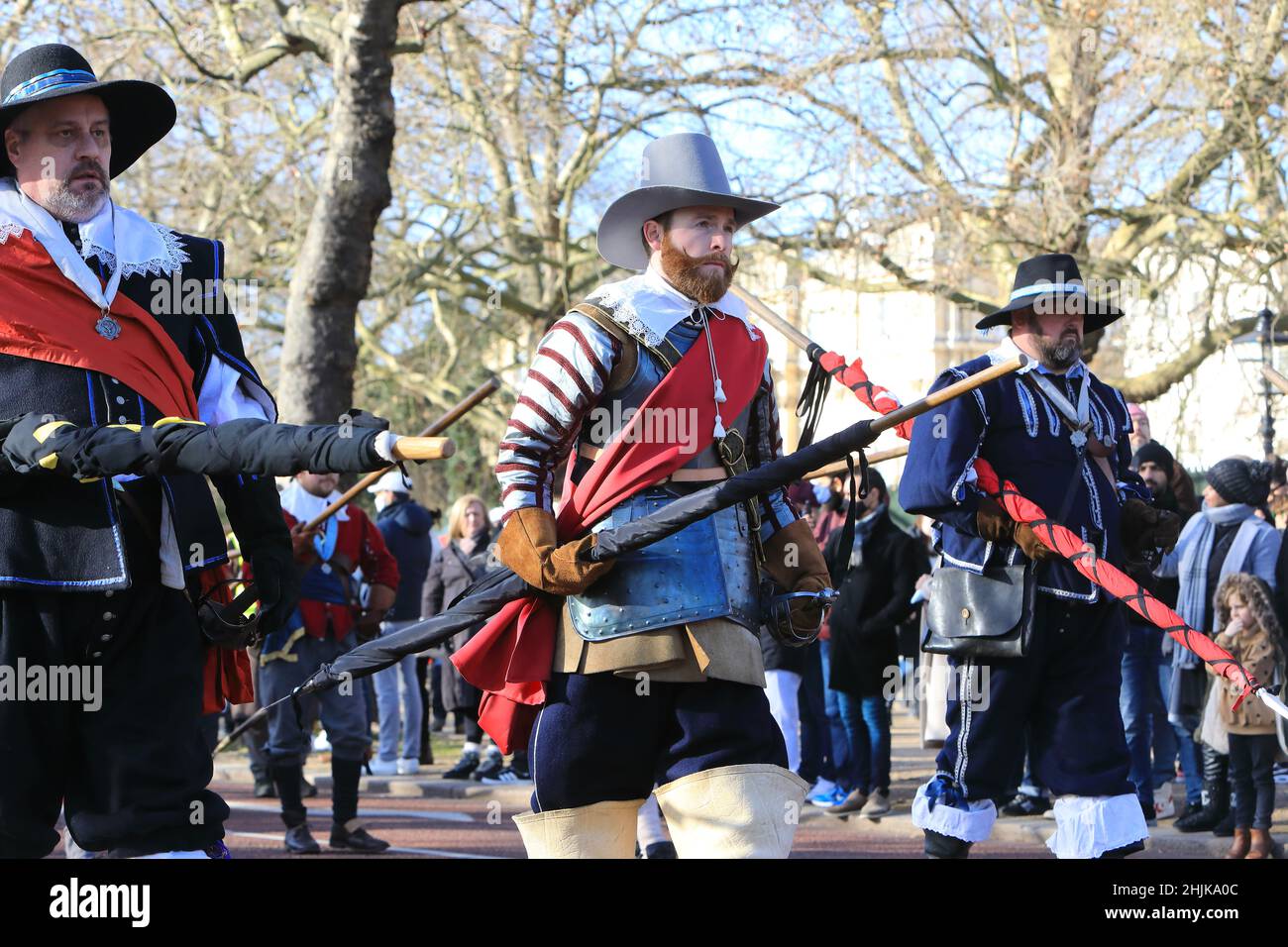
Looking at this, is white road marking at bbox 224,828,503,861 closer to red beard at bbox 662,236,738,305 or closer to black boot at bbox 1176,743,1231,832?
black boot at bbox 1176,743,1231,832

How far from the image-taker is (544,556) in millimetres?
4598

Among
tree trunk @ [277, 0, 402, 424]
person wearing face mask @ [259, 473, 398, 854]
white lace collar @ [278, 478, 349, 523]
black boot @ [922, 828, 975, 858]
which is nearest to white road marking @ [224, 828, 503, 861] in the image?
person wearing face mask @ [259, 473, 398, 854]

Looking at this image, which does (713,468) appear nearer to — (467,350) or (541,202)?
(541,202)

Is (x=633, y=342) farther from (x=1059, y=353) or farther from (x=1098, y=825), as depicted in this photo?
(x=1098, y=825)

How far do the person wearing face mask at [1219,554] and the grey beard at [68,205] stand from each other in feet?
20.7

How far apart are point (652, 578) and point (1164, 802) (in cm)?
634

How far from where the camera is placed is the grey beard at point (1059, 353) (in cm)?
627

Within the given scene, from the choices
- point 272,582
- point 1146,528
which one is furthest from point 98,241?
point 1146,528

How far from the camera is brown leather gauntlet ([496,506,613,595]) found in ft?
14.9

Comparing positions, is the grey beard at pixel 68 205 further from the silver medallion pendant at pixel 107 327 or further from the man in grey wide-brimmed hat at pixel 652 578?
the man in grey wide-brimmed hat at pixel 652 578

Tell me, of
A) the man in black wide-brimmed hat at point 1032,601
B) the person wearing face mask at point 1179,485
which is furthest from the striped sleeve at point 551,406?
the person wearing face mask at point 1179,485

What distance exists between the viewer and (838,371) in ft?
18.4
